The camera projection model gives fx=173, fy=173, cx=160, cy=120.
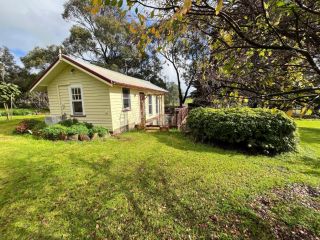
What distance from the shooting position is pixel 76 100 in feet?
32.7

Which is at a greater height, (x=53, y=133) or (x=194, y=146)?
(x=53, y=133)

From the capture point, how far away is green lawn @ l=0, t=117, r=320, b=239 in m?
2.87

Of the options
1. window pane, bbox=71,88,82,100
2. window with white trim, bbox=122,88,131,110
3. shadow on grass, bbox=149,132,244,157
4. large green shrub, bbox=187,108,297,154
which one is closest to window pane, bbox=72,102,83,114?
window pane, bbox=71,88,82,100

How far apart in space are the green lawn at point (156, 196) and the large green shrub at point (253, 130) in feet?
1.84

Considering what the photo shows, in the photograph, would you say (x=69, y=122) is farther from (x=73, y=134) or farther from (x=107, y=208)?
(x=107, y=208)

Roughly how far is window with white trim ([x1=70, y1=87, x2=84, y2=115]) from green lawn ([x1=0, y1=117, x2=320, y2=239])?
4.10 meters

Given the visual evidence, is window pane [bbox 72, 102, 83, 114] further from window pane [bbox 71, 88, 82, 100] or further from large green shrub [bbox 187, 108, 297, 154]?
large green shrub [bbox 187, 108, 297, 154]

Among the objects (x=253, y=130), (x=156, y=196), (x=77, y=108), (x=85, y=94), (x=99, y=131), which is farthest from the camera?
(x=77, y=108)

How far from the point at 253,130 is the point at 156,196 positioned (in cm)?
497

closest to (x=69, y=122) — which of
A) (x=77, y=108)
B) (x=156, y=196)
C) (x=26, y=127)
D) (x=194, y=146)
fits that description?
(x=77, y=108)

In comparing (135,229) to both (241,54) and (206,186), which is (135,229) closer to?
(206,186)

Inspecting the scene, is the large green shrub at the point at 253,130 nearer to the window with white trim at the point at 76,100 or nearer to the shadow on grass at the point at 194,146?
the shadow on grass at the point at 194,146

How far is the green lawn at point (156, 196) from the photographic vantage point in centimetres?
287

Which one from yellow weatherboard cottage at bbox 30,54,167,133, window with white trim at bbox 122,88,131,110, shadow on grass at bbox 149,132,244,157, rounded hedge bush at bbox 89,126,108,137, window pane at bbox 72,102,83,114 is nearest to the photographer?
shadow on grass at bbox 149,132,244,157
